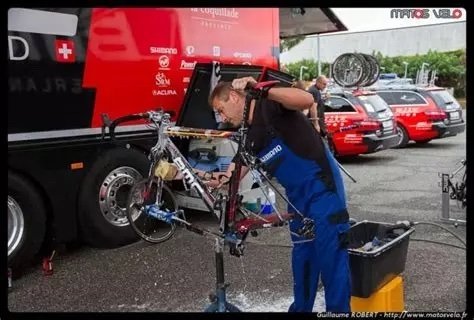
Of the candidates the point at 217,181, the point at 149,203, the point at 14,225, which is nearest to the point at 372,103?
the point at 149,203

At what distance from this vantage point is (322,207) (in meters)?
2.46

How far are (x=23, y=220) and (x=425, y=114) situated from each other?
879 cm

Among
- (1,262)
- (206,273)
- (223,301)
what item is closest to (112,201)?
(206,273)

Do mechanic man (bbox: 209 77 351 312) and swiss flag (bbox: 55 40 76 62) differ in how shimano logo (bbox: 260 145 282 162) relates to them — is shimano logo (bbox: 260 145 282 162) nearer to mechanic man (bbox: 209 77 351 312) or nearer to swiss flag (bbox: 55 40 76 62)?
mechanic man (bbox: 209 77 351 312)

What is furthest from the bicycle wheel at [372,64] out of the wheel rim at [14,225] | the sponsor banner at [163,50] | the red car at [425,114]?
the wheel rim at [14,225]

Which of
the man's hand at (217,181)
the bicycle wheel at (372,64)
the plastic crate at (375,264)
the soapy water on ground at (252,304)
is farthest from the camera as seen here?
the bicycle wheel at (372,64)

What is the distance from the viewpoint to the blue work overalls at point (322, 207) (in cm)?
244

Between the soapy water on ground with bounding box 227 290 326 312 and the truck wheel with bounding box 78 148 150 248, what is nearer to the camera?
the soapy water on ground with bounding box 227 290 326 312

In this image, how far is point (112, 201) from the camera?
3908mm

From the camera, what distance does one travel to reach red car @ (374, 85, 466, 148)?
33.3 feet

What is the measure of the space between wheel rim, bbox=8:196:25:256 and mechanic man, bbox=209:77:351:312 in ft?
5.28

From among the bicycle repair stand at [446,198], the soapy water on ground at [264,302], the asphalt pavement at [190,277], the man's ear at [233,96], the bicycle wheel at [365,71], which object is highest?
the bicycle wheel at [365,71]

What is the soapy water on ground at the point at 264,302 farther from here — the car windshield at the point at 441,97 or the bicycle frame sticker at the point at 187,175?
the car windshield at the point at 441,97

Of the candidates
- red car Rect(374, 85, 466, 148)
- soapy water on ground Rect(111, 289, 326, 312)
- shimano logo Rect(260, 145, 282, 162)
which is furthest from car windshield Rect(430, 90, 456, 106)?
shimano logo Rect(260, 145, 282, 162)
